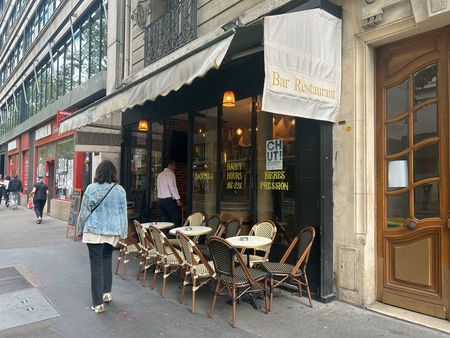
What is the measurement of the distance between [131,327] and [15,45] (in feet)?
90.8

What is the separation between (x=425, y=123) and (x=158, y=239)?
3.83m

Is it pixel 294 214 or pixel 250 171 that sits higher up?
pixel 250 171

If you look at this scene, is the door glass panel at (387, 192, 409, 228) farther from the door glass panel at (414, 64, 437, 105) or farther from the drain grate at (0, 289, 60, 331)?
the drain grate at (0, 289, 60, 331)

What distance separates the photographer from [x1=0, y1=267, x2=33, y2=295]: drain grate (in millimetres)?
5398

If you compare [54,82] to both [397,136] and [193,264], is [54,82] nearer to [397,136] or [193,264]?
[193,264]

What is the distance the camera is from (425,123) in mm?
4309

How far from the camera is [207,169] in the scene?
7.57m

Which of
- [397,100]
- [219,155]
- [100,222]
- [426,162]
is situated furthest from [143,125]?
[426,162]

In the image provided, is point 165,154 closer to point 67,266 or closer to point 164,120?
point 164,120

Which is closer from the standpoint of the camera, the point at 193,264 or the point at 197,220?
the point at 193,264

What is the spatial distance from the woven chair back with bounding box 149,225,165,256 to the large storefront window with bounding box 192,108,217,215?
2.17m

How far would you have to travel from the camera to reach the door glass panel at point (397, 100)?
4.52 metres

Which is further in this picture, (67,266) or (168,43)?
(168,43)

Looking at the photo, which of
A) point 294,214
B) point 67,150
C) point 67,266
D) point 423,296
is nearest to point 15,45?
point 67,150
